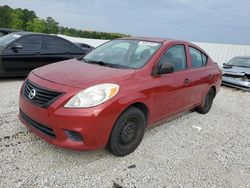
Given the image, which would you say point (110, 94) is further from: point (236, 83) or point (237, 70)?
point (237, 70)

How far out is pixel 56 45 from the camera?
740 centimetres

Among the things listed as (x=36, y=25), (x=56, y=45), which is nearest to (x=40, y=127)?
(x=56, y=45)

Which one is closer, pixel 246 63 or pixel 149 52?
pixel 149 52

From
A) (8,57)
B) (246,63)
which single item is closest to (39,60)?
(8,57)

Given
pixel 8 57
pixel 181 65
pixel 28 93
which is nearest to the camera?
pixel 28 93

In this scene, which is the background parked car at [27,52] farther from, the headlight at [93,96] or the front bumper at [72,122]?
the headlight at [93,96]

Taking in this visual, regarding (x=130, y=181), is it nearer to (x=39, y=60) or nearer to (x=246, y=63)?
(x=39, y=60)

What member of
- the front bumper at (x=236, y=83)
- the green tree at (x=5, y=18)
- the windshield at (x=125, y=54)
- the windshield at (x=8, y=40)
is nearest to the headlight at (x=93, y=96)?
the windshield at (x=125, y=54)

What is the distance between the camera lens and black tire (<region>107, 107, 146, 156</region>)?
2.94 metres

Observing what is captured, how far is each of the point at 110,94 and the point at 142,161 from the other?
1041 millimetres

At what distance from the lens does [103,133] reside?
2768 millimetres

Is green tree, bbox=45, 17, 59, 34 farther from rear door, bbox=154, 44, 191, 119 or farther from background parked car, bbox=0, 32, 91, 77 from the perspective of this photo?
rear door, bbox=154, 44, 191, 119

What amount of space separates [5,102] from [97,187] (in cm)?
334

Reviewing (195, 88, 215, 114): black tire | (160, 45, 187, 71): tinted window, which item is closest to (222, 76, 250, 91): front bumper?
(195, 88, 215, 114): black tire
